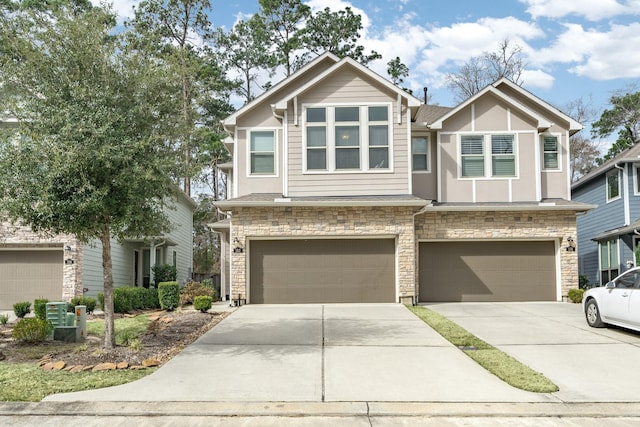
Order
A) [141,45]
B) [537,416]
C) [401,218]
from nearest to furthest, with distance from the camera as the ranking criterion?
[537,416]
[141,45]
[401,218]

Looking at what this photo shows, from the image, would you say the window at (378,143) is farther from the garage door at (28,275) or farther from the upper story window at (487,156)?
the garage door at (28,275)

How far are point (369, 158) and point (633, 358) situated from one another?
9.51m

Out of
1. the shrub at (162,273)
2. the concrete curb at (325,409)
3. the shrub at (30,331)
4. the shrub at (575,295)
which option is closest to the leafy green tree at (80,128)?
the shrub at (30,331)

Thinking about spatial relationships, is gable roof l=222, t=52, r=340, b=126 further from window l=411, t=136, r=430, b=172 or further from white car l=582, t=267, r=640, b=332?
white car l=582, t=267, r=640, b=332

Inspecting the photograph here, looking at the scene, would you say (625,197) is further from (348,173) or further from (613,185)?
(348,173)

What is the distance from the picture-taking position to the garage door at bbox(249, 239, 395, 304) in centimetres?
1714

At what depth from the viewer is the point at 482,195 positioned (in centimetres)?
1808

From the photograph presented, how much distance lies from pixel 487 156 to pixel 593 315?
23.1 ft

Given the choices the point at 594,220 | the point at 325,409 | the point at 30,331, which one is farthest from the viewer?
the point at 594,220

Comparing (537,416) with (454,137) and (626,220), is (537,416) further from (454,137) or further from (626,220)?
(626,220)

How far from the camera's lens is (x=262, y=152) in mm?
17969

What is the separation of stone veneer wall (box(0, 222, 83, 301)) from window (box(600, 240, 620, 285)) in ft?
62.9

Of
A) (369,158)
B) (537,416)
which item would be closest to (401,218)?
(369,158)

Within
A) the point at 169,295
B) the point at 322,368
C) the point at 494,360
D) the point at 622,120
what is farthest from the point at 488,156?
the point at 622,120
